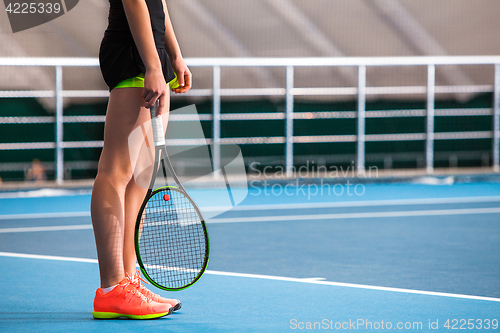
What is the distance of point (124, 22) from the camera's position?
70.9 inches

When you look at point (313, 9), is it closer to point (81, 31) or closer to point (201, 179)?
point (81, 31)

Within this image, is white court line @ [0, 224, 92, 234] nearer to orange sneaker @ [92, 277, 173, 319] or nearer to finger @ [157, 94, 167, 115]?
orange sneaker @ [92, 277, 173, 319]

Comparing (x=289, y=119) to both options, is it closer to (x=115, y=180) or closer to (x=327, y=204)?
(x=327, y=204)

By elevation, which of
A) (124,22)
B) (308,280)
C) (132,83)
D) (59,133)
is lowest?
(308,280)

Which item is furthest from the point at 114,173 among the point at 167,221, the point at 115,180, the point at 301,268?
the point at 301,268

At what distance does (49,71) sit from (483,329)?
5825mm

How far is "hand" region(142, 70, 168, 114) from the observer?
68.0 inches

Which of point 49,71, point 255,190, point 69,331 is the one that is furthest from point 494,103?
point 69,331

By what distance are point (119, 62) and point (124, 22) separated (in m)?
0.09

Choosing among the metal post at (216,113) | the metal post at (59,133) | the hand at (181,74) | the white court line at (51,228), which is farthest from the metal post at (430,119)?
the hand at (181,74)

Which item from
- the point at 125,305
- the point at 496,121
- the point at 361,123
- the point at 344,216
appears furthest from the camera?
the point at 496,121

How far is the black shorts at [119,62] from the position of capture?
178cm

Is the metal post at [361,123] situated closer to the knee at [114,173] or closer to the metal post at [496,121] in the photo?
the metal post at [496,121]

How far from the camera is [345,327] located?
179 cm
